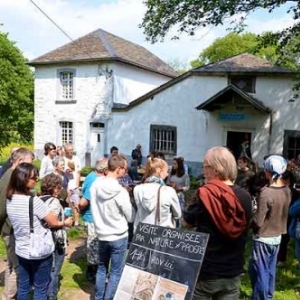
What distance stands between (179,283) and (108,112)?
17.8m

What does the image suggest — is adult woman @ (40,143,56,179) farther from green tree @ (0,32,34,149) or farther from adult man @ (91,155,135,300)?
green tree @ (0,32,34,149)

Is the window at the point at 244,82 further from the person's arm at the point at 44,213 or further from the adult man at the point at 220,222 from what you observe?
the adult man at the point at 220,222

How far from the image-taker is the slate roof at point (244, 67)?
52.4ft

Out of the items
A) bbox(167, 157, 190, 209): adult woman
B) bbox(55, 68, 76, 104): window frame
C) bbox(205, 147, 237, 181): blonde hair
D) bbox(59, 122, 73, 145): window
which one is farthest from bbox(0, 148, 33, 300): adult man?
bbox(59, 122, 73, 145): window

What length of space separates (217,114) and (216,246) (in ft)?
48.4

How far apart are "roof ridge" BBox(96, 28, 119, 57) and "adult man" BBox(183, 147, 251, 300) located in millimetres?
18008

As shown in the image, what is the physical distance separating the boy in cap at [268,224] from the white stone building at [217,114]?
11786 mm

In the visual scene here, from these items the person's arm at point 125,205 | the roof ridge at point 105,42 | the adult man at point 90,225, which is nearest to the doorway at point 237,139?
the roof ridge at point 105,42

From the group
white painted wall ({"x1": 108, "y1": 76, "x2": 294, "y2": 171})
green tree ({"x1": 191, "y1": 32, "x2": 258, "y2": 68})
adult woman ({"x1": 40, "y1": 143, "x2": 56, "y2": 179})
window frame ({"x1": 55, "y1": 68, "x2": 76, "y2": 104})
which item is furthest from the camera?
green tree ({"x1": 191, "y1": 32, "x2": 258, "y2": 68})

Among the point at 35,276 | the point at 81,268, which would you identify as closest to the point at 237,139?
the point at 81,268

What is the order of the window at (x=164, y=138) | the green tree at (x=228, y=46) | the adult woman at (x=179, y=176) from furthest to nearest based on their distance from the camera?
the green tree at (x=228, y=46) < the window at (x=164, y=138) < the adult woman at (x=179, y=176)

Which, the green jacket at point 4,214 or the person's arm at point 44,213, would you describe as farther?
the green jacket at point 4,214

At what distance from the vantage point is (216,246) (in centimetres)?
288

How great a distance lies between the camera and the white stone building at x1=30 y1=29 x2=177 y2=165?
20422 millimetres
